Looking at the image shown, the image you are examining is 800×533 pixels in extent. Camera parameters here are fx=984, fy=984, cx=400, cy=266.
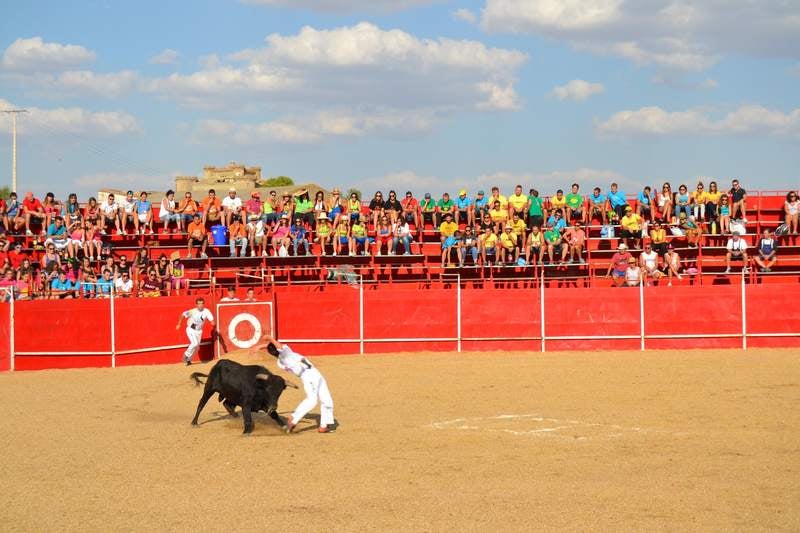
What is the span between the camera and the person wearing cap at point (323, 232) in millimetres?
29219

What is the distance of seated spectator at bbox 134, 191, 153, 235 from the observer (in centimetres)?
3031

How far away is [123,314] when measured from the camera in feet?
80.6

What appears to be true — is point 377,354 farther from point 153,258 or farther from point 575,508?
point 575,508

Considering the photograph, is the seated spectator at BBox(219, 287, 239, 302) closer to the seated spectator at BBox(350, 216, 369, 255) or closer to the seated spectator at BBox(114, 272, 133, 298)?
the seated spectator at BBox(114, 272, 133, 298)

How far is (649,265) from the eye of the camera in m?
26.9

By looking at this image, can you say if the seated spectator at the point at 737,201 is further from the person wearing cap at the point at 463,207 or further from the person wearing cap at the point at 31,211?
the person wearing cap at the point at 31,211

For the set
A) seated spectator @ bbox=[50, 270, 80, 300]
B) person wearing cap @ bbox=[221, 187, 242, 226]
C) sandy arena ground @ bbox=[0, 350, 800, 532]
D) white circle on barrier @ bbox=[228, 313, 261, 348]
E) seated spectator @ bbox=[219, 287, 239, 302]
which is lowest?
sandy arena ground @ bbox=[0, 350, 800, 532]

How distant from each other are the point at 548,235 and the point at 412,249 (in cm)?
428

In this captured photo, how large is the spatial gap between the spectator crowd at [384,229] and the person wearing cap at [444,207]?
34 millimetres

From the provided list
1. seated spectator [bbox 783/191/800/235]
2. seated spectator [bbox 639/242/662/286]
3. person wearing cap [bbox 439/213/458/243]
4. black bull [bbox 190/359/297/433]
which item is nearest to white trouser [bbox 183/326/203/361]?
person wearing cap [bbox 439/213/458/243]

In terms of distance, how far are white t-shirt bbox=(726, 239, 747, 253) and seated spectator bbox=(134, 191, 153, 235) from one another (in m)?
17.1

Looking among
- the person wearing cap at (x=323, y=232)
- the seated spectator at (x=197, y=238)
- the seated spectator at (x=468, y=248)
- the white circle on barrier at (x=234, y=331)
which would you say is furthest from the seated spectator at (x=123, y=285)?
the seated spectator at (x=468, y=248)

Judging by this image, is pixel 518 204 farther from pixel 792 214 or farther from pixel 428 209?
pixel 792 214

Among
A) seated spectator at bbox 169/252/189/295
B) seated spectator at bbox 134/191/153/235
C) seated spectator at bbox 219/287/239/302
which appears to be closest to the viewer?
seated spectator at bbox 219/287/239/302
